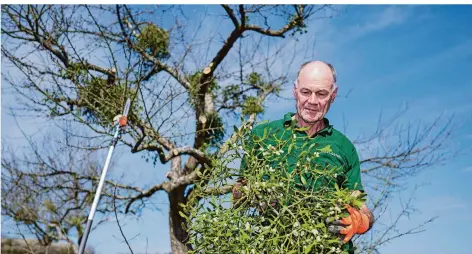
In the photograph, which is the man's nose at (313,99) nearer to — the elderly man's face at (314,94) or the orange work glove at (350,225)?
the elderly man's face at (314,94)

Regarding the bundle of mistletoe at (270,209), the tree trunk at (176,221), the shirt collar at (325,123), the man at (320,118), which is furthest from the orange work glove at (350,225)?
the tree trunk at (176,221)

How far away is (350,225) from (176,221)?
7.14 m

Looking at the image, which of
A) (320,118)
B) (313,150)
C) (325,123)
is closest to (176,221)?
(325,123)

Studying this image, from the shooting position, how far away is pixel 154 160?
838 cm

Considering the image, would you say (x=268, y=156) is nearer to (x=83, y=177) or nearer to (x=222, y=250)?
(x=222, y=250)

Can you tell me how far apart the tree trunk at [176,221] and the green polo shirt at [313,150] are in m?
6.27

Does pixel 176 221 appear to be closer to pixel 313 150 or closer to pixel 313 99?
pixel 313 99

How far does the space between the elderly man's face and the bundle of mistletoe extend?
48 centimetres

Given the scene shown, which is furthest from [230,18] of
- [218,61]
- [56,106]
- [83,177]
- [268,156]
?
[268,156]

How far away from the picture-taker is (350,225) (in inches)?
82.0

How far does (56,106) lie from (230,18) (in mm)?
2957

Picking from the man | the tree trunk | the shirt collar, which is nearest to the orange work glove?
the man

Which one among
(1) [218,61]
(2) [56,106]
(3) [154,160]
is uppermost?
(1) [218,61]

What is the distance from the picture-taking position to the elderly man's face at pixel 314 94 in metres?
2.58
